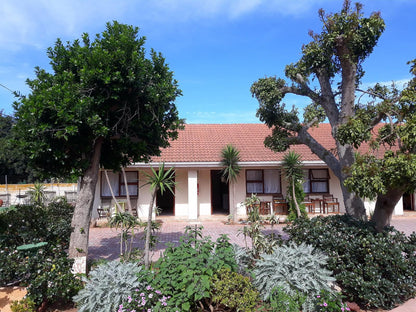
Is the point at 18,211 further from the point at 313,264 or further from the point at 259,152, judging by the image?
the point at 259,152

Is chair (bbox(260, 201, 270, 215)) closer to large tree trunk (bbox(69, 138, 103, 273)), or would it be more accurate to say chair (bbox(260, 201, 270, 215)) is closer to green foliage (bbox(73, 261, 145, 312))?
large tree trunk (bbox(69, 138, 103, 273))

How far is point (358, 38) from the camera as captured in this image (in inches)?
240

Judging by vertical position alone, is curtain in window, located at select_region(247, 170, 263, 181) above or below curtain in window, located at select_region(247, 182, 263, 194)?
above

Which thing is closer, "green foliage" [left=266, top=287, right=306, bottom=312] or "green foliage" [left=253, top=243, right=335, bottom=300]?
"green foliage" [left=266, top=287, right=306, bottom=312]

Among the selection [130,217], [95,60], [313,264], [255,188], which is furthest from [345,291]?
[255,188]

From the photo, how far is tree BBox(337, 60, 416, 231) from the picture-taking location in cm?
439

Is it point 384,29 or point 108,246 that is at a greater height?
point 384,29

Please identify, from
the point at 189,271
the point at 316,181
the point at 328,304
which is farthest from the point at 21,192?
the point at 328,304

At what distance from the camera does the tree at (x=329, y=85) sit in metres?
6.14

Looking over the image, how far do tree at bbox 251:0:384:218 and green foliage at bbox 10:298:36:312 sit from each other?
589 centimetres

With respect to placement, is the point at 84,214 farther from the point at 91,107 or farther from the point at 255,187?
the point at 255,187

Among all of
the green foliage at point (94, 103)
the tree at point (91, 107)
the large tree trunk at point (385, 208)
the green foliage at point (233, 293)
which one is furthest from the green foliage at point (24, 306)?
the large tree trunk at point (385, 208)

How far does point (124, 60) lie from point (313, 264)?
16.6 ft

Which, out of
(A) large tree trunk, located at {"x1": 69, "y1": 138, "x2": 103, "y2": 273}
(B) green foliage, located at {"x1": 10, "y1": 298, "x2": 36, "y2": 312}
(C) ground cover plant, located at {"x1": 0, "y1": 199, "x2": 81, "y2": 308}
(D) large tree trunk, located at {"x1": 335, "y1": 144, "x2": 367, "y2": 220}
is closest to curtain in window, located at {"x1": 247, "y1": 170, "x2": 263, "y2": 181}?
(D) large tree trunk, located at {"x1": 335, "y1": 144, "x2": 367, "y2": 220}
